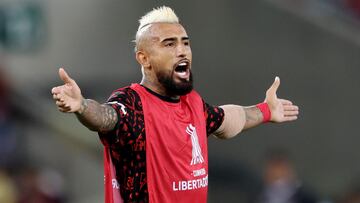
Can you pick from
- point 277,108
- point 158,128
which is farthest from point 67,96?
point 277,108

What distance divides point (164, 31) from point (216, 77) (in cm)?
663

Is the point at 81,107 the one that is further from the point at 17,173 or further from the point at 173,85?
the point at 17,173

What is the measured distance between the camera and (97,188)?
13.6 metres


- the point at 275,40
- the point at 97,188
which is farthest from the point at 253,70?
the point at 97,188

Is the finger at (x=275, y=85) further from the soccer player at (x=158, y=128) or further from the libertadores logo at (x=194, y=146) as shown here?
the libertadores logo at (x=194, y=146)

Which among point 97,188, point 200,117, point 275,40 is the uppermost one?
point 275,40

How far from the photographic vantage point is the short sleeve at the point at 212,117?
7.37 m

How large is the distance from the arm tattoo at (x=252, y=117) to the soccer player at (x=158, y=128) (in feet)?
1.88

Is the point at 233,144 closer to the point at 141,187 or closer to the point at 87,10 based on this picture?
the point at 87,10

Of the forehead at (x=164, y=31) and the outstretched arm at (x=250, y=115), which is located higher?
the forehead at (x=164, y=31)

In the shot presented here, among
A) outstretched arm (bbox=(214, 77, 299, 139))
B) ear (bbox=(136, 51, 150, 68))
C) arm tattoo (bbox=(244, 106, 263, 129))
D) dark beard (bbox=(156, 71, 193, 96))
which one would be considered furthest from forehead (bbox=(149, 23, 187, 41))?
arm tattoo (bbox=(244, 106, 263, 129))

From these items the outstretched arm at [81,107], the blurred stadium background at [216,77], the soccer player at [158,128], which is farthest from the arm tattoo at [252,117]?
the blurred stadium background at [216,77]

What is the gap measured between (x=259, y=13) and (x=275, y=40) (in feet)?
1.28

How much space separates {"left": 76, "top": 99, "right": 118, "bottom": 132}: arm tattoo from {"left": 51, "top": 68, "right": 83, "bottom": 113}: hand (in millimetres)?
79
